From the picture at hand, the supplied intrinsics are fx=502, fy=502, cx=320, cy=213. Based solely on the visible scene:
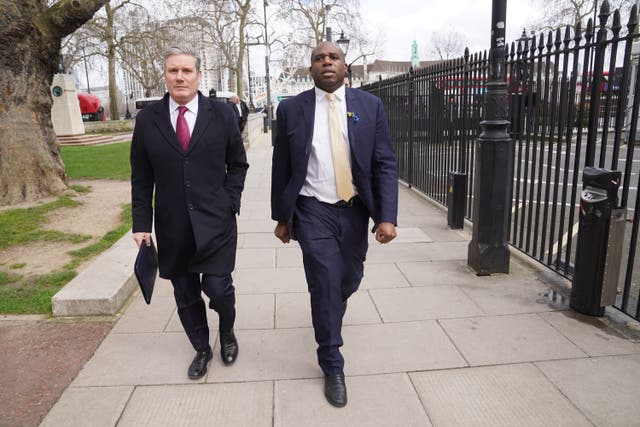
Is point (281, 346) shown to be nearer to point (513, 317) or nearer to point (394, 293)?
point (394, 293)

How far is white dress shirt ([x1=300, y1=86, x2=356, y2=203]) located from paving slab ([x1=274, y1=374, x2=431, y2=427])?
1075mm

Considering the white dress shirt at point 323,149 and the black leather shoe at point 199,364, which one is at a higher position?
the white dress shirt at point 323,149

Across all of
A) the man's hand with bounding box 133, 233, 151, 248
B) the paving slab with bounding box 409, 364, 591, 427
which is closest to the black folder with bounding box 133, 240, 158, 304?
the man's hand with bounding box 133, 233, 151, 248

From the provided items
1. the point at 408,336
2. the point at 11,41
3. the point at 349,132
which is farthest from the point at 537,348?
the point at 11,41

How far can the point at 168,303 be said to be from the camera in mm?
4172

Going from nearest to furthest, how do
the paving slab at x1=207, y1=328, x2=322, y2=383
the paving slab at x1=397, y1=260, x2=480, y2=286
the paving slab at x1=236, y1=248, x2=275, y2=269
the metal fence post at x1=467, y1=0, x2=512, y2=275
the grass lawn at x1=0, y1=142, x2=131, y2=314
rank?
1. the paving slab at x1=207, y1=328, x2=322, y2=383
2. the grass lawn at x1=0, y1=142, x2=131, y2=314
3. the metal fence post at x1=467, y1=0, x2=512, y2=275
4. the paving slab at x1=397, y1=260, x2=480, y2=286
5. the paving slab at x1=236, y1=248, x2=275, y2=269

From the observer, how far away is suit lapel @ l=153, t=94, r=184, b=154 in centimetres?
272

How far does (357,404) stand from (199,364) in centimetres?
99

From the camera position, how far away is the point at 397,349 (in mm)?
3297

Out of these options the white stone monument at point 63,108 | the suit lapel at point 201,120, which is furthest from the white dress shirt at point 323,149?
the white stone monument at point 63,108

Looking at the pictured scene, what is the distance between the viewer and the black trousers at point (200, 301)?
9.53 ft

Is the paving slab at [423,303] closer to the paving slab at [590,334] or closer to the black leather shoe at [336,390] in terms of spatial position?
the paving slab at [590,334]

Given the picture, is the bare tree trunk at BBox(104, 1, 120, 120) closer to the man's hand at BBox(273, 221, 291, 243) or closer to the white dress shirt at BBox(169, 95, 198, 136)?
the white dress shirt at BBox(169, 95, 198, 136)

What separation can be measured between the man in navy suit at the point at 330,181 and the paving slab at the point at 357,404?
8 centimetres
